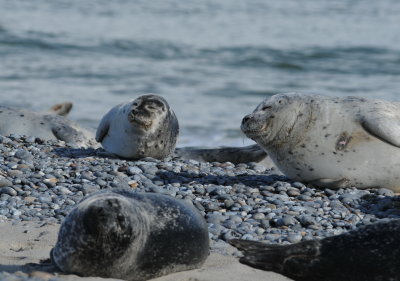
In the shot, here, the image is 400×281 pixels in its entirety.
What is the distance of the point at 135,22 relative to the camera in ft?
83.8

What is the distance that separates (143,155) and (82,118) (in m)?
4.90

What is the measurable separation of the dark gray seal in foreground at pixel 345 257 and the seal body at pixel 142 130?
324cm

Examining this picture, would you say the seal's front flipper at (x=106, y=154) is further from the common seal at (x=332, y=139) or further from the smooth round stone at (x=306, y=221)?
the smooth round stone at (x=306, y=221)

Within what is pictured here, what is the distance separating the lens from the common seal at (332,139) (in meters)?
6.20

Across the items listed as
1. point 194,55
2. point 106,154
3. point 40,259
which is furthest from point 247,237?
point 194,55

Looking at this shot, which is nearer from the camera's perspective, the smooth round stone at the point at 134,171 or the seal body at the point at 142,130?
the smooth round stone at the point at 134,171

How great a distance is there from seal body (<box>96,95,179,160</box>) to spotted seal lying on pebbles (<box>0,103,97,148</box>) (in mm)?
1096

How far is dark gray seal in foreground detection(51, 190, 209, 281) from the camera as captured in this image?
3.68 metres

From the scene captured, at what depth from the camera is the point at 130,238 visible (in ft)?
12.2

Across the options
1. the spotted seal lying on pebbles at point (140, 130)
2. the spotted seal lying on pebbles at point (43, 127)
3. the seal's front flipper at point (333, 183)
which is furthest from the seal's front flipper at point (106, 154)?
the seal's front flipper at point (333, 183)

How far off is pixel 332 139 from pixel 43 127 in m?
3.74

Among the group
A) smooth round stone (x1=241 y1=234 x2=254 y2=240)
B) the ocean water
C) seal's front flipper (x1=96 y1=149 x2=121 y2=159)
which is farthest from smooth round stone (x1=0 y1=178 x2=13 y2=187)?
the ocean water

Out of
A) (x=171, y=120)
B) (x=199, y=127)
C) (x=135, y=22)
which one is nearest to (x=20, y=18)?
(x=135, y=22)

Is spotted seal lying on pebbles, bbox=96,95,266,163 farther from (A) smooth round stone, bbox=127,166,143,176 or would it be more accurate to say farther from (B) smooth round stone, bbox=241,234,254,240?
(B) smooth round stone, bbox=241,234,254,240
